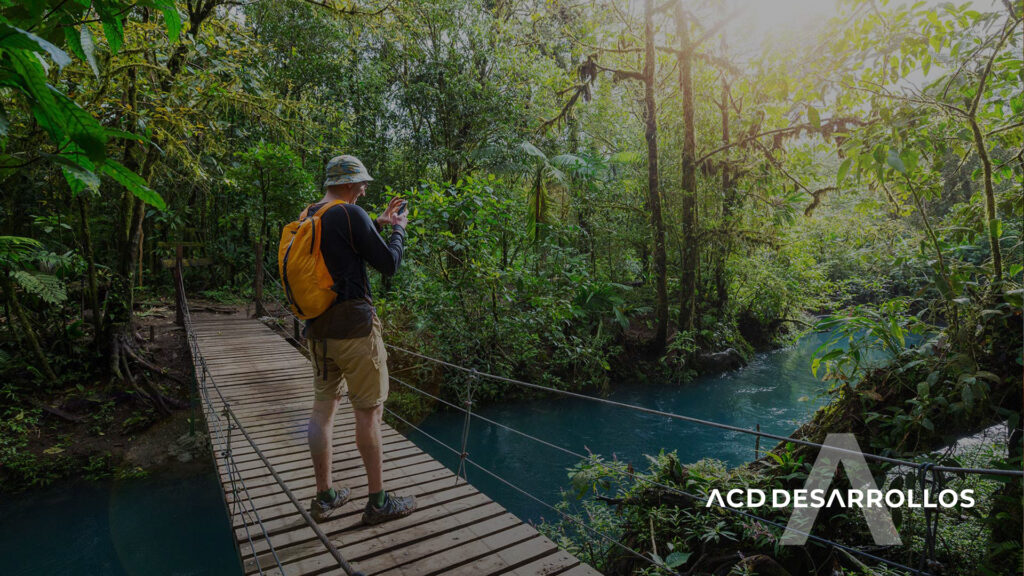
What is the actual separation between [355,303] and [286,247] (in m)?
0.44

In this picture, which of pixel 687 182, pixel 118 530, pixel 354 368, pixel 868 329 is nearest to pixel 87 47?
pixel 354 368

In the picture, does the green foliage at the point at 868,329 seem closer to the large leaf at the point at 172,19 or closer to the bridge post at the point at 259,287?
the large leaf at the point at 172,19

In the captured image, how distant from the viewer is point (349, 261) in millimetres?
2385

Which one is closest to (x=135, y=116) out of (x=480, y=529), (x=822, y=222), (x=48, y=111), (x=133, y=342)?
(x=133, y=342)

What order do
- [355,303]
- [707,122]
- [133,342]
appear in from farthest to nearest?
[707,122] → [133,342] → [355,303]

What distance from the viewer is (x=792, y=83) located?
3.42m

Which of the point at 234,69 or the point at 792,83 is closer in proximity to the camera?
the point at 792,83

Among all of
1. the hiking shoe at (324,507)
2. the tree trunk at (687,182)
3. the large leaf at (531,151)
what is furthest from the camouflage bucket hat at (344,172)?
the tree trunk at (687,182)

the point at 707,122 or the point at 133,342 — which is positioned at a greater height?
the point at 707,122

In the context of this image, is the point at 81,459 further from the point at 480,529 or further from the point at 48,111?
the point at 48,111

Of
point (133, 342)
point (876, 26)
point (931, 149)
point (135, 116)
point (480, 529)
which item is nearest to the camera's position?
point (480, 529)

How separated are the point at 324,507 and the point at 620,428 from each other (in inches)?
231

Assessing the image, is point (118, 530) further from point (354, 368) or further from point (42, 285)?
point (354, 368)

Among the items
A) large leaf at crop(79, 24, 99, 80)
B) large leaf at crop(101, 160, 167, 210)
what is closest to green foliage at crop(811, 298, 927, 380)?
large leaf at crop(101, 160, 167, 210)
